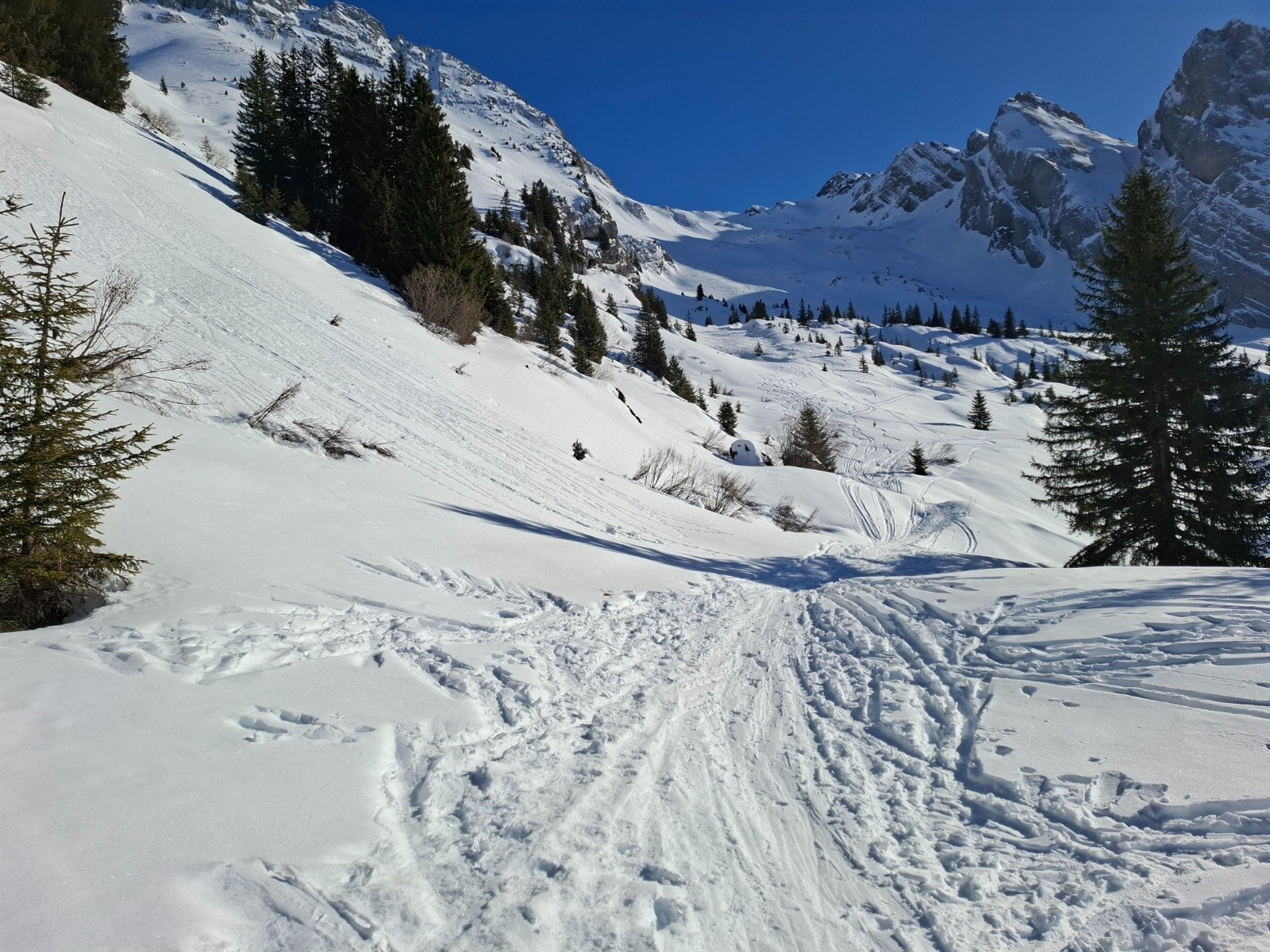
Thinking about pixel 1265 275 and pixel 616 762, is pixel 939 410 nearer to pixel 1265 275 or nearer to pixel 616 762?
pixel 616 762

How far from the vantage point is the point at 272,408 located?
928cm

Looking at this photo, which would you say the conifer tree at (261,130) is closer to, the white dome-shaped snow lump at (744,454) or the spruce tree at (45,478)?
the white dome-shaped snow lump at (744,454)

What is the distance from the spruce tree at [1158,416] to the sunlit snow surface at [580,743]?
714cm

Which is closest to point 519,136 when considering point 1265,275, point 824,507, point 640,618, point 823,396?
point 823,396

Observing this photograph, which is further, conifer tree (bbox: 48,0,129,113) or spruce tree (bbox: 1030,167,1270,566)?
conifer tree (bbox: 48,0,129,113)

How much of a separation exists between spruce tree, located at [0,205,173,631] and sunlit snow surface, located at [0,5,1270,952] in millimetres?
435

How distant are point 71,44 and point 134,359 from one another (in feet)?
93.5

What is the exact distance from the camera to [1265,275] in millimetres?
181500

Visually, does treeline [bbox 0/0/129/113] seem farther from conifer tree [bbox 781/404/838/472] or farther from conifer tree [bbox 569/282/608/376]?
conifer tree [bbox 781/404/838/472]

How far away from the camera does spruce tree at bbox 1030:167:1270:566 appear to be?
11438 mm

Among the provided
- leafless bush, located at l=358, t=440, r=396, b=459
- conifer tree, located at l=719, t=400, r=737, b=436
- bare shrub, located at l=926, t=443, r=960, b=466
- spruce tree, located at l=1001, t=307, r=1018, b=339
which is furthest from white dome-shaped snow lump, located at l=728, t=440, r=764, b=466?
spruce tree, located at l=1001, t=307, r=1018, b=339

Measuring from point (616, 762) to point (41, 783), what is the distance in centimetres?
276

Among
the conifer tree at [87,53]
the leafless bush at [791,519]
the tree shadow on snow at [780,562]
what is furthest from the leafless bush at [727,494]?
the conifer tree at [87,53]

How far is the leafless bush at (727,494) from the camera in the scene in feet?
57.0
